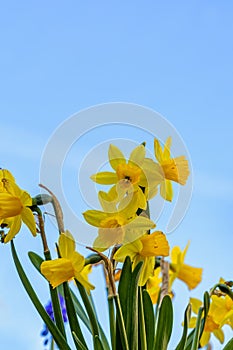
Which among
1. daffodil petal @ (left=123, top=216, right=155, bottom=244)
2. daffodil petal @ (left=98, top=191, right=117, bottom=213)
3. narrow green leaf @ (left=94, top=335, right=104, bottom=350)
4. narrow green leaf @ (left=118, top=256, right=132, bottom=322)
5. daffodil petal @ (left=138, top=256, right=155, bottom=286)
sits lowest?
narrow green leaf @ (left=94, top=335, right=104, bottom=350)

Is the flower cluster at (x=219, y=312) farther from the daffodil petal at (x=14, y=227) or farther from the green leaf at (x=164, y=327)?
the daffodil petal at (x=14, y=227)

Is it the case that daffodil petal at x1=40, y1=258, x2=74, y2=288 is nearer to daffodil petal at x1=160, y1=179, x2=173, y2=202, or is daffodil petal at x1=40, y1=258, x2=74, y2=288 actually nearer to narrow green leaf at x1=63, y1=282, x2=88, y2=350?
narrow green leaf at x1=63, y1=282, x2=88, y2=350

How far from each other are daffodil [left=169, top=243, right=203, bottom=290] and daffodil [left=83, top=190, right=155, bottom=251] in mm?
385

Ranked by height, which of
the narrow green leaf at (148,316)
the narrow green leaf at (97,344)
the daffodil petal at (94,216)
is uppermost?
the daffodil petal at (94,216)

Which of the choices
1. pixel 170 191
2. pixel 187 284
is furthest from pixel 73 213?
pixel 187 284

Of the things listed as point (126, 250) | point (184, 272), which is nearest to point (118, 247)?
Answer: point (126, 250)

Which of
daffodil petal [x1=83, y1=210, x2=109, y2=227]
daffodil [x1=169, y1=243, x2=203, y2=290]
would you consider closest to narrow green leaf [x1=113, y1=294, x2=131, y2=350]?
daffodil petal [x1=83, y1=210, x2=109, y2=227]

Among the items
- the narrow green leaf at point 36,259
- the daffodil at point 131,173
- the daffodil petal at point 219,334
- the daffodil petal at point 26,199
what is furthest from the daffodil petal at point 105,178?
the daffodil petal at point 219,334

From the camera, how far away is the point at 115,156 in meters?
0.87

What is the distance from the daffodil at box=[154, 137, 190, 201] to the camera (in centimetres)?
86

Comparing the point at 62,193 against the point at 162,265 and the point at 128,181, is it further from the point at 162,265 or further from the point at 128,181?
the point at 162,265

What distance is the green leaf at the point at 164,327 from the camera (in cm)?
86

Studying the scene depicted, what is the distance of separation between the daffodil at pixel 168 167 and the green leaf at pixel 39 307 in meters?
0.24

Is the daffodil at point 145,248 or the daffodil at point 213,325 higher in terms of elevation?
the daffodil at point 145,248
